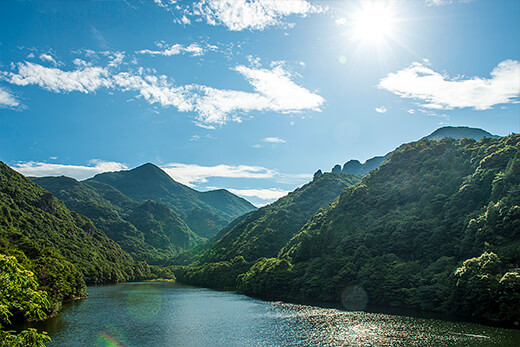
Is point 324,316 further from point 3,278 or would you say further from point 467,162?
point 467,162

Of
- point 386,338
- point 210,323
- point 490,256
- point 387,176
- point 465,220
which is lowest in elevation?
point 210,323

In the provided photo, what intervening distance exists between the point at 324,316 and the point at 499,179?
72568 mm

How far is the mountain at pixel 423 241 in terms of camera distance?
80562 mm

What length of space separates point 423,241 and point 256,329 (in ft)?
243

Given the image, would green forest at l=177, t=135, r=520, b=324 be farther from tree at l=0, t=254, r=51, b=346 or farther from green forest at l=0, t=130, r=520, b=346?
tree at l=0, t=254, r=51, b=346

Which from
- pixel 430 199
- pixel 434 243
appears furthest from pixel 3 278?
pixel 430 199

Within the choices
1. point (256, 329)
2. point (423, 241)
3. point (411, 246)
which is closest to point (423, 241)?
point (423, 241)

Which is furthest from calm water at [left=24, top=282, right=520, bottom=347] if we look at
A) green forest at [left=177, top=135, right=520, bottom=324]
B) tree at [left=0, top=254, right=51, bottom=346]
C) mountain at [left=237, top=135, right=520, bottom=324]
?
tree at [left=0, top=254, right=51, bottom=346]

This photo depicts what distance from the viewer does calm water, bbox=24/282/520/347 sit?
6022 centimetres

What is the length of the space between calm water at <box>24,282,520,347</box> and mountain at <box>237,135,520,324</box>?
1453cm

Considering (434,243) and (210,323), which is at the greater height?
(434,243)

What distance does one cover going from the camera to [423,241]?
374 ft

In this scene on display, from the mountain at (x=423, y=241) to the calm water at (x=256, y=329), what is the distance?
14.5 m

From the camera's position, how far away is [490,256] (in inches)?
3110
